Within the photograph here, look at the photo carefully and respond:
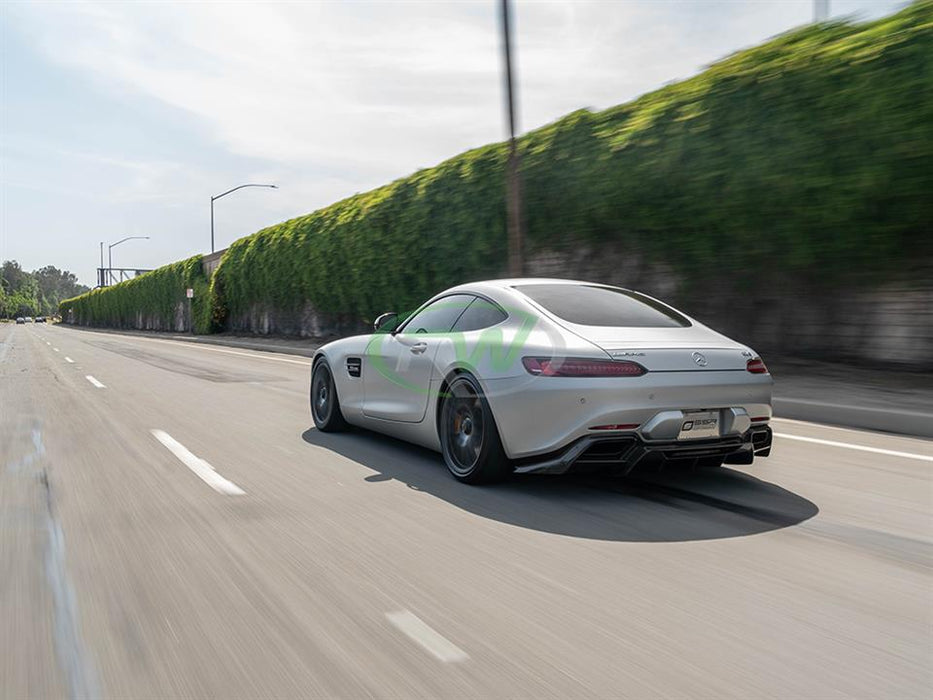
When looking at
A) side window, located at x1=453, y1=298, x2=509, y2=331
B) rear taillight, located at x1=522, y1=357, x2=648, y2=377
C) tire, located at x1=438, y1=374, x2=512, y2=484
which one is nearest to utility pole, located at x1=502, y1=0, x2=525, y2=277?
side window, located at x1=453, y1=298, x2=509, y2=331

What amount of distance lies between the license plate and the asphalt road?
0.41 m

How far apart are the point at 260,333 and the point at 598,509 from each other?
31.4 metres

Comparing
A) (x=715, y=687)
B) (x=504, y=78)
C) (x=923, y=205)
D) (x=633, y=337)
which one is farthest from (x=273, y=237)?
(x=715, y=687)

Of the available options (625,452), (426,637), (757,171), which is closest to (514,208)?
(757,171)

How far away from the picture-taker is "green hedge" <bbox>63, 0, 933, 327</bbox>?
30.2ft

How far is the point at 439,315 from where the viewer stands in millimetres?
6121

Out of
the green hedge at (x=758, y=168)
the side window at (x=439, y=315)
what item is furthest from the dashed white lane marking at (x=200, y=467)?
the green hedge at (x=758, y=168)

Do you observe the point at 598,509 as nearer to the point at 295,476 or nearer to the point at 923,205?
the point at 295,476

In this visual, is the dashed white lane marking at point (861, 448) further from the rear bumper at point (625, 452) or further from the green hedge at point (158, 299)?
the green hedge at point (158, 299)

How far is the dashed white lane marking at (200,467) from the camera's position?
206 inches

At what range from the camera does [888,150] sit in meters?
9.13

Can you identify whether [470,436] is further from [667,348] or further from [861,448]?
[861,448]

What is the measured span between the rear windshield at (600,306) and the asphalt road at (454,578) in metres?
1.05

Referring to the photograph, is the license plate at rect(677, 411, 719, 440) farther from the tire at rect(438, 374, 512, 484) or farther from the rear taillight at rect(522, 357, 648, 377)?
the tire at rect(438, 374, 512, 484)
